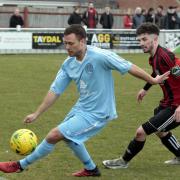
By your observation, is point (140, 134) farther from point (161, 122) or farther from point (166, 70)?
point (166, 70)

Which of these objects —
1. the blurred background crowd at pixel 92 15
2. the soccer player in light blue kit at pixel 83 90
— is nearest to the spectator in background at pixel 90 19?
the blurred background crowd at pixel 92 15

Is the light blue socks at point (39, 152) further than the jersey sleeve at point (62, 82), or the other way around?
the jersey sleeve at point (62, 82)

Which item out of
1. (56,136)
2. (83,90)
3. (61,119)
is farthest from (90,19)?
(56,136)

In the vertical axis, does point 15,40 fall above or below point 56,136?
below

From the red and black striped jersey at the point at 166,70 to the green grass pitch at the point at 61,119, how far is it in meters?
0.88

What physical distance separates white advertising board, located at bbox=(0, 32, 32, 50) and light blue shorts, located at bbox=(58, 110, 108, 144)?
652 inches

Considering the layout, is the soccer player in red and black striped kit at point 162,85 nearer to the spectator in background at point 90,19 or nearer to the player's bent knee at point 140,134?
the player's bent knee at point 140,134

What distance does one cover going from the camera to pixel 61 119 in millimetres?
10430

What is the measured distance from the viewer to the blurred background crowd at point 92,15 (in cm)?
2588

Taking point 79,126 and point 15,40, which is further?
Answer: point 15,40

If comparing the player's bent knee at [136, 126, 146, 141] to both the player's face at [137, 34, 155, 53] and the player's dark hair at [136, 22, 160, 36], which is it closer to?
the player's face at [137, 34, 155, 53]

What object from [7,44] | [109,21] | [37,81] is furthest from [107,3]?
[37,81]

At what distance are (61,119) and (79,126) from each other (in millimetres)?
4267

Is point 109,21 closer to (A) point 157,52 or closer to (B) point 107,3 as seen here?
(A) point 157,52
